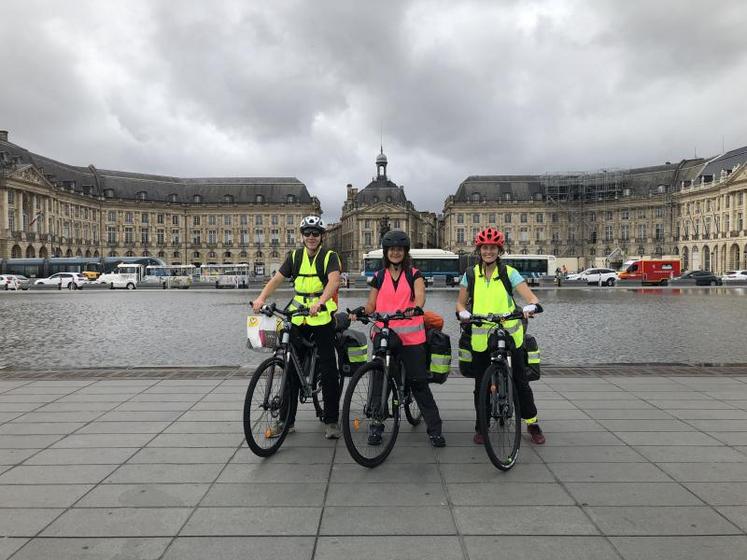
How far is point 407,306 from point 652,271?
53.0m

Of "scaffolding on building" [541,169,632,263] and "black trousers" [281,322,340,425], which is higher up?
"scaffolding on building" [541,169,632,263]

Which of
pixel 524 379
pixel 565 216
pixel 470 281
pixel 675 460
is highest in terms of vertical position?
pixel 565 216

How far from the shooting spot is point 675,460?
5.21 m

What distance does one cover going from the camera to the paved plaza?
12.1 feet

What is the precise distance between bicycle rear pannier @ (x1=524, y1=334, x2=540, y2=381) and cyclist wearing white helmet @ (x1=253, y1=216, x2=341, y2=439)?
185cm

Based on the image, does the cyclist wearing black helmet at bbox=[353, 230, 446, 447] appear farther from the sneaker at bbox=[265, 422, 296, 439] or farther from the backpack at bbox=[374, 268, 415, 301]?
the sneaker at bbox=[265, 422, 296, 439]

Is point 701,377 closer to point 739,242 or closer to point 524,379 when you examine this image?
point 524,379

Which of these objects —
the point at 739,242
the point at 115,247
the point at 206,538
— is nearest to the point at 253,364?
the point at 206,538

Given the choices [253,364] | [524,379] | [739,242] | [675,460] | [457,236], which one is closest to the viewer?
[675,460]

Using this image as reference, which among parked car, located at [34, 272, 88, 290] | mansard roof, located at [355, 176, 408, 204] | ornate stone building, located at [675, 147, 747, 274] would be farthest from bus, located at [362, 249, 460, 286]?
mansard roof, located at [355, 176, 408, 204]

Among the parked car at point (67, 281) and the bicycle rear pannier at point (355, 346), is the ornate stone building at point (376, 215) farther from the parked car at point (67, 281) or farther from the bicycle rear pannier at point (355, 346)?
the bicycle rear pannier at point (355, 346)

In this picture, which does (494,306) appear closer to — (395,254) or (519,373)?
(519,373)

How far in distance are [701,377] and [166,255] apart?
116 meters

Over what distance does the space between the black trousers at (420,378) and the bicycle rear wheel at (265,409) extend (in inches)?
46.1
